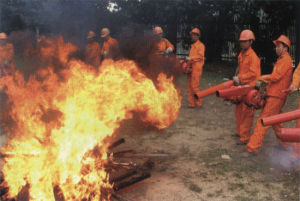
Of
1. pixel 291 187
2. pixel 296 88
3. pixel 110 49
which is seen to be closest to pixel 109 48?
pixel 110 49

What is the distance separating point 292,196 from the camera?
4.04 meters

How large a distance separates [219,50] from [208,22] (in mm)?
1782

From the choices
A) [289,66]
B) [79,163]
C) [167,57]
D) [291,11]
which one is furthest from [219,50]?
[79,163]

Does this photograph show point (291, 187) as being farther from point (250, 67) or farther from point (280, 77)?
point (250, 67)

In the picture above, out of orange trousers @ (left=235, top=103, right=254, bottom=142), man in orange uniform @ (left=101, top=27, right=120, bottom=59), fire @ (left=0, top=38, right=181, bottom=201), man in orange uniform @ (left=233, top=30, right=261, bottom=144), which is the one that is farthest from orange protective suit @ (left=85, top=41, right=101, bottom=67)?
orange trousers @ (left=235, top=103, right=254, bottom=142)

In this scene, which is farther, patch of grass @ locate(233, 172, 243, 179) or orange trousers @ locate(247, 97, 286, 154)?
orange trousers @ locate(247, 97, 286, 154)

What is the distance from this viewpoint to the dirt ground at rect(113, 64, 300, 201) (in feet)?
13.5

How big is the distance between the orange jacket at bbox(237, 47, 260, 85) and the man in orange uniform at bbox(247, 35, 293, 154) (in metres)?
0.51

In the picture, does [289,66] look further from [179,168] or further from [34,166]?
[34,166]

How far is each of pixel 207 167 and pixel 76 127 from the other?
237 centimetres

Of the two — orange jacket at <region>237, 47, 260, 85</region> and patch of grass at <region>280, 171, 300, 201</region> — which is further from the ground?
orange jacket at <region>237, 47, 260, 85</region>

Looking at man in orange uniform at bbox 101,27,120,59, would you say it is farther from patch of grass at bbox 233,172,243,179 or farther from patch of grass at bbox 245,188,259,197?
patch of grass at bbox 245,188,259,197

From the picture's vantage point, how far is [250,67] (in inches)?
227

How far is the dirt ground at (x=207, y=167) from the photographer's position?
13.5 ft
